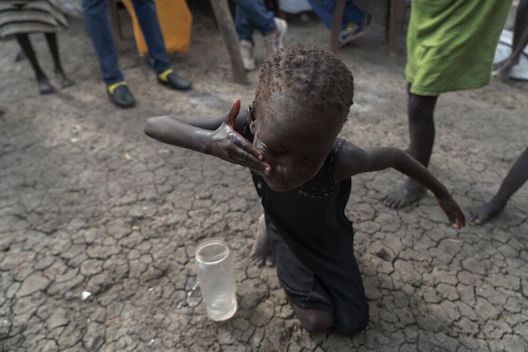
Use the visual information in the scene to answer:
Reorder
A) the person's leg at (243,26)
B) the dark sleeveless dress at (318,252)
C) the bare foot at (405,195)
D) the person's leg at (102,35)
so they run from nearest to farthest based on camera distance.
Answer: the dark sleeveless dress at (318,252) < the bare foot at (405,195) < the person's leg at (102,35) < the person's leg at (243,26)

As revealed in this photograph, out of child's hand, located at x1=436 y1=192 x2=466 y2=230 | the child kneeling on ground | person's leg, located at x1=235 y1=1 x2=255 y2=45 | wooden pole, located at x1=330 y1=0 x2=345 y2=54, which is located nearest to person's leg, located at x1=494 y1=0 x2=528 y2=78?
child's hand, located at x1=436 y1=192 x2=466 y2=230

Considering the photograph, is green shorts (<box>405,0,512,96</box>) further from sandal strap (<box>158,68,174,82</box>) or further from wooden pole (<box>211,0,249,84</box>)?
sandal strap (<box>158,68,174,82</box>)

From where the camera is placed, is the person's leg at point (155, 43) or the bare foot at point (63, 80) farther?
the bare foot at point (63, 80)

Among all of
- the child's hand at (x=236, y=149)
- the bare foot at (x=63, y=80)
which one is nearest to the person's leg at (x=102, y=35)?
the bare foot at (x=63, y=80)

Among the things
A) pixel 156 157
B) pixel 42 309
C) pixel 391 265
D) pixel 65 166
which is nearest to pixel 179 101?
pixel 156 157

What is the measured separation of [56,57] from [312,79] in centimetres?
358

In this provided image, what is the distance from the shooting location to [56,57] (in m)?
3.68

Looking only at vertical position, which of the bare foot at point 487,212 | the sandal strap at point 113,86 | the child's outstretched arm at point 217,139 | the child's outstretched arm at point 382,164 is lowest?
the bare foot at point 487,212

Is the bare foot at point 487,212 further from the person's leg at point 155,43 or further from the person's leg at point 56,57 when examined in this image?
the person's leg at point 56,57

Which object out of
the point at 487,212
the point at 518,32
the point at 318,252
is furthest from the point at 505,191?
the point at 518,32

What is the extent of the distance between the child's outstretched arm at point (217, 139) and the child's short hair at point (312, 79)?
15 centimetres

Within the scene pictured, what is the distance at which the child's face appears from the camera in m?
1.03

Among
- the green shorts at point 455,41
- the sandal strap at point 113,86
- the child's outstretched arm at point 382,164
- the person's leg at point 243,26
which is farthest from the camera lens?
the person's leg at point 243,26

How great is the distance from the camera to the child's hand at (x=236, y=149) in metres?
1.05
